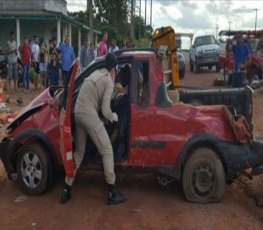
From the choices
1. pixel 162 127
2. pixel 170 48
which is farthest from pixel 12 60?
pixel 162 127

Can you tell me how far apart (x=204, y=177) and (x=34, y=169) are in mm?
2228

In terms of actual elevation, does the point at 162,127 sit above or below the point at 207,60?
below

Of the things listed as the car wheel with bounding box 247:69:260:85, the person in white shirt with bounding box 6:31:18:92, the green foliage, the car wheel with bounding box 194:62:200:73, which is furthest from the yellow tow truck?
the green foliage

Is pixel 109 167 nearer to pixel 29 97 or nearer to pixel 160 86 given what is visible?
pixel 160 86

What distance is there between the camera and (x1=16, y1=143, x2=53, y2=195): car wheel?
7324 mm

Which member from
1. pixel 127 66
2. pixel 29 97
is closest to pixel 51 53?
pixel 29 97

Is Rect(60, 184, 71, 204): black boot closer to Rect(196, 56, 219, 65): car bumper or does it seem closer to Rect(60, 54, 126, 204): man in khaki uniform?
Rect(60, 54, 126, 204): man in khaki uniform

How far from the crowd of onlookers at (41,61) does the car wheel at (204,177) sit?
38.0 ft

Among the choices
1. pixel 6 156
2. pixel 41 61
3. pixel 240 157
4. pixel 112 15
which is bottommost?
pixel 6 156

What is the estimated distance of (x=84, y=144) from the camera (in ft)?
23.1

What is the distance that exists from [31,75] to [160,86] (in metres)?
15.8

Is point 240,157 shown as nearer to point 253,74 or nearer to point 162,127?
point 162,127

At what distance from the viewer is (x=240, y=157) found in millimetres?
7031

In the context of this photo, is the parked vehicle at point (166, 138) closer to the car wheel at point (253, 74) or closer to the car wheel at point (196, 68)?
the car wheel at point (253, 74)
